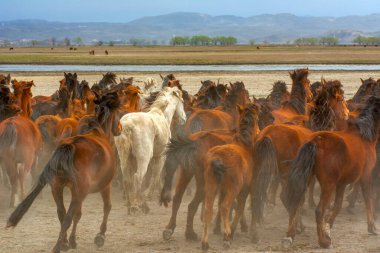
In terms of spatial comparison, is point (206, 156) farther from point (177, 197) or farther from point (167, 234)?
point (167, 234)

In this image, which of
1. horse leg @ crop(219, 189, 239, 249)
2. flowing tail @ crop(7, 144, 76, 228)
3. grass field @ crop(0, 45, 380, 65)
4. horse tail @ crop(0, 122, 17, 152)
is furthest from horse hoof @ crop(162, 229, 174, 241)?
grass field @ crop(0, 45, 380, 65)

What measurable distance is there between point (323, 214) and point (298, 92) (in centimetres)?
471

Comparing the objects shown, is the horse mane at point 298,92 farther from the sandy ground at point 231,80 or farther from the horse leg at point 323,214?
the sandy ground at point 231,80

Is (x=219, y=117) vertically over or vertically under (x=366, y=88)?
under

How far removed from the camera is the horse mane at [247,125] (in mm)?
7949

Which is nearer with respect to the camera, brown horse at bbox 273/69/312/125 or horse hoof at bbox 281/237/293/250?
horse hoof at bbox 281/237/293/250

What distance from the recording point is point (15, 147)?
9617mm

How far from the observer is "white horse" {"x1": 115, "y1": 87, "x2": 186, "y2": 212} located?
31.7 feet

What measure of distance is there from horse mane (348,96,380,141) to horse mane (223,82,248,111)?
268 cm

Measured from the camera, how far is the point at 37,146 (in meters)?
→ 10.3

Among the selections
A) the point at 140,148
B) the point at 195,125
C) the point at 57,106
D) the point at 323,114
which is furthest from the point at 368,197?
the point at 57,106

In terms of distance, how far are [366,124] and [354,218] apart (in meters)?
1.72

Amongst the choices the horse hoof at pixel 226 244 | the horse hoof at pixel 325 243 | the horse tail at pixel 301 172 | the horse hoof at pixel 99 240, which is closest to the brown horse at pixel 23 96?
the horse hoof at pixel 99 240

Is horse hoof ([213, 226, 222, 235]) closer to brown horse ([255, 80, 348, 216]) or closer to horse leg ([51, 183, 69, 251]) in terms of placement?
brown horse ([255, 80, 348, 216])
